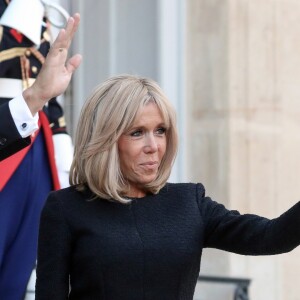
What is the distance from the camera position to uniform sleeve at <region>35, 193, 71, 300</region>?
3.72 meters

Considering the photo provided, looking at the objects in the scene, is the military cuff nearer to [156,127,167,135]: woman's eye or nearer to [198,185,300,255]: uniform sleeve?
[156,127,167,135]: woman's eye

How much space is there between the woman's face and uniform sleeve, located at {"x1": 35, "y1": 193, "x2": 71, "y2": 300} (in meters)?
0.25

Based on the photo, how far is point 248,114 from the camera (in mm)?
6648

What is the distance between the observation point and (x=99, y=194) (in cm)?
376

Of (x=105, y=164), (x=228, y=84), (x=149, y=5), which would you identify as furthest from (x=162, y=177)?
(x=149, y=5)

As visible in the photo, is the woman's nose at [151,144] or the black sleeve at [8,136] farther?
the black sleeve at [8,136]

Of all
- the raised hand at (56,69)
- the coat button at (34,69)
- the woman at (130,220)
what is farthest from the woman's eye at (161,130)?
the coat button at (34,69)

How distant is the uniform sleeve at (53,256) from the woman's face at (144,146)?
25 centimetres

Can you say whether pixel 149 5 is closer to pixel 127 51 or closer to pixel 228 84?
pixel 127 51

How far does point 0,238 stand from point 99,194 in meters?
1.28

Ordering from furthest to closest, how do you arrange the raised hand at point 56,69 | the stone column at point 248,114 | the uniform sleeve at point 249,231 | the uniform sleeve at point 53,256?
the stone column at point 248,114 < the raised hand at point 56,69 < the uniform sleeve at point 53,256 < the uniform sleeve at point 249,231

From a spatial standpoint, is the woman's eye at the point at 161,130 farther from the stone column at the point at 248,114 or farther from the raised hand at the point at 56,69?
the stone column at the point at 248,114

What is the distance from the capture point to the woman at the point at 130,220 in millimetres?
3660

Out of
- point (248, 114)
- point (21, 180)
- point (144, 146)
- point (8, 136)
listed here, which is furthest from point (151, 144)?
point (248, 114)
